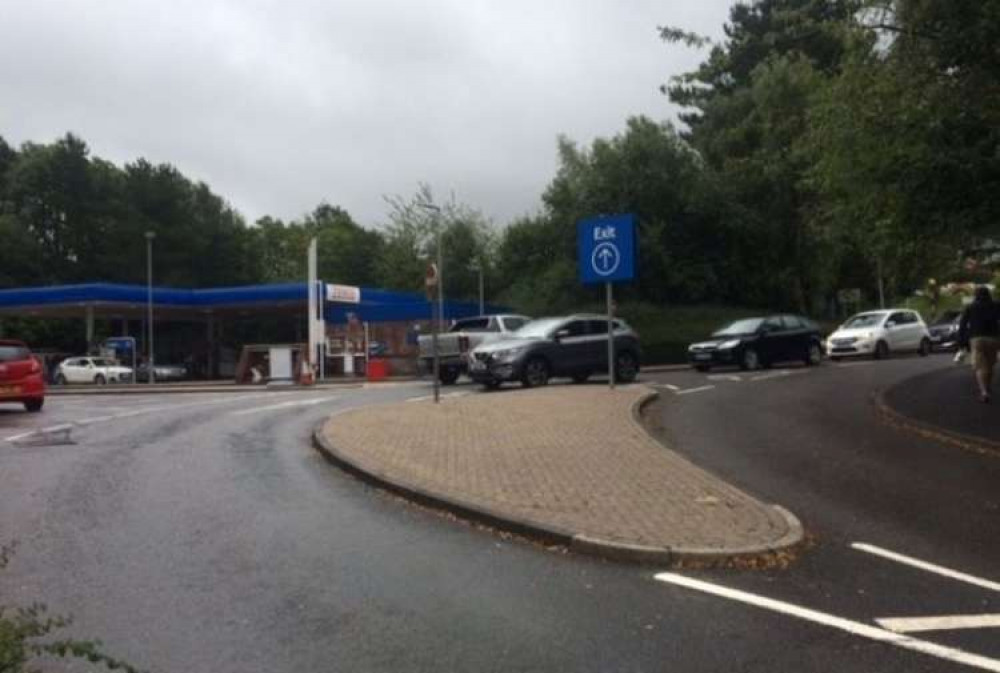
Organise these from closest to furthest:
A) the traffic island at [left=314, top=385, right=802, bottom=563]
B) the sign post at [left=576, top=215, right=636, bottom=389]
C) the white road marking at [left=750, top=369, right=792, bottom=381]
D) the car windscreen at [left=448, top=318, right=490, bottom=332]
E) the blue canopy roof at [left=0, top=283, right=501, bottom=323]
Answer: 1. the traffic island at [left=314, top=385, right=802, bottom=563]
2. the sign post at [left=576, top=215, right=636, bottom=389]
3. the white road marking at [left=750, top=369, right=792, bottom=381]
4. the car windscreen at [left=448, top=318, right=490, bottom=332]
5. the blue canopy roof at [left=0, top=283, right=501, bottom=323]

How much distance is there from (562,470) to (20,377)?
47.6ft

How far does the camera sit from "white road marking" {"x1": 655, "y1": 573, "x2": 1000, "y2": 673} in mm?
5043

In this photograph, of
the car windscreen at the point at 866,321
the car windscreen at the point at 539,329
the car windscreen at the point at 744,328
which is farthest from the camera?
the car windscreen at the point at 866,321

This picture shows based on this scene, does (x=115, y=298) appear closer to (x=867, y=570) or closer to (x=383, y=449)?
(x=383, y=449)

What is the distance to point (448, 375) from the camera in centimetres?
2675

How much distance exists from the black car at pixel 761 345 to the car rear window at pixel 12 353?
16.8 meters

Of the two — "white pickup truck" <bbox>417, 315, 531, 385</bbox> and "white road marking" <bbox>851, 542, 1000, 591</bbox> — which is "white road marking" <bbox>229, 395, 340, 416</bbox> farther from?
"white road marking" <bbox>851, 542, 1000, 591</bbox>

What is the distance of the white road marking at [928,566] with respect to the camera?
6.51m

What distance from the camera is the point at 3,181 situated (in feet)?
253

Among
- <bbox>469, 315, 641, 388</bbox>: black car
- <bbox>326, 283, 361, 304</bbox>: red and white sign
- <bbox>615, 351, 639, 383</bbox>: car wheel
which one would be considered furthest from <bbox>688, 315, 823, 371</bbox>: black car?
<bbox>326, 283, 361, 304</bbox>: red and white sign

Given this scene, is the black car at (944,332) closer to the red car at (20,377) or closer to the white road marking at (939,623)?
the red car at (20,377)

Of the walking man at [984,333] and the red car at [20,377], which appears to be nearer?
the walking man at [984,333]

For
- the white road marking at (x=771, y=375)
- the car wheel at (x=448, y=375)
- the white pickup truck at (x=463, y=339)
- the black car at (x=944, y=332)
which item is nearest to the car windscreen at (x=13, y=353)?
the white pickup truck at (x=463, y=339)

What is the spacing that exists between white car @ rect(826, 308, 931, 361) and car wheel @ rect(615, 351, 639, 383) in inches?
441
